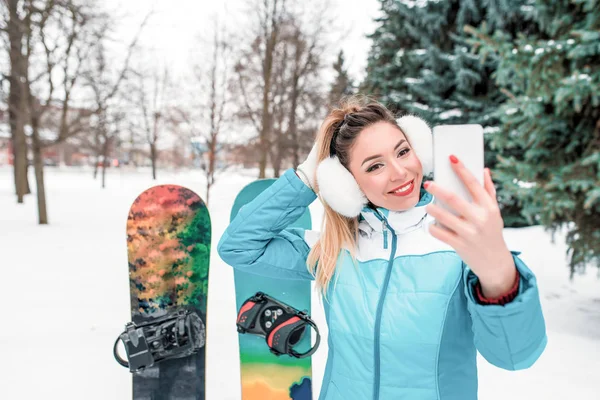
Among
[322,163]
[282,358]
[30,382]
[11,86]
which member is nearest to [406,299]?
[322,163]

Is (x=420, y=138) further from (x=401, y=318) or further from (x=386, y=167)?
(x=401, y=318)

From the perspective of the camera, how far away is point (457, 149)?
67cm

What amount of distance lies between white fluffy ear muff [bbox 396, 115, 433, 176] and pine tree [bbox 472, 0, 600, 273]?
2.74 meters

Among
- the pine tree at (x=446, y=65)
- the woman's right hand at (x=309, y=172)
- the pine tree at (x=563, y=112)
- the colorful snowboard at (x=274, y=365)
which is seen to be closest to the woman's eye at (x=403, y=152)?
the woman's right hand at (x=309, y=172)

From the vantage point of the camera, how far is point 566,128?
3902 millimetres

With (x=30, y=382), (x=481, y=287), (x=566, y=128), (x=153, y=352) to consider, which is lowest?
(x=30, y=382)

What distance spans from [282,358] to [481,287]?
5.90 feet

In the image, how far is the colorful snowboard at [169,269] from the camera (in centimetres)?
223

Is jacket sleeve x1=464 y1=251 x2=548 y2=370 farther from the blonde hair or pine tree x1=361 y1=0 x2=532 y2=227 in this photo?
pine tree x1=361 y1=0 x2=532 y2=227

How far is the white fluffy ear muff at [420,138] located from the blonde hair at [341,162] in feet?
0.12

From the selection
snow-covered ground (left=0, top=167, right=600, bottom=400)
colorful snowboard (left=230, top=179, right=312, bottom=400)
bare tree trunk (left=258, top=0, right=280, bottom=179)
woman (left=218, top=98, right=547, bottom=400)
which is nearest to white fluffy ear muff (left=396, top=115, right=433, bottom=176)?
woman (left=218, top=98, right=547, bottom=400)

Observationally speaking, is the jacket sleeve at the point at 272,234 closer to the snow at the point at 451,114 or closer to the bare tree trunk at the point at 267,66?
the snow at the point at 451,114

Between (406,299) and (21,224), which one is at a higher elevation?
(406,299)

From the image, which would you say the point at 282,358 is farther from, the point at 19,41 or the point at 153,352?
the point at 19,41
